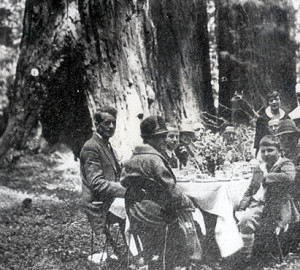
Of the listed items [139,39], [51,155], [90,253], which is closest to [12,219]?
[90,253]

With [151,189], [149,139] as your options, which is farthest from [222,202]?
[149,139]

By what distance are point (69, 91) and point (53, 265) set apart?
2.12m

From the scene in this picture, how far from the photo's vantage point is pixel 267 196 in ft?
12.7

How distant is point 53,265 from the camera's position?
3.82m

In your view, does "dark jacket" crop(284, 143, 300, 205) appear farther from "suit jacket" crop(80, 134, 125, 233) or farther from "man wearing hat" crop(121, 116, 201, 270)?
"suit jacket" crop(80, 134, 125, 233)

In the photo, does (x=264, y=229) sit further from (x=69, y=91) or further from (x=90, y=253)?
(x=69, y=91)

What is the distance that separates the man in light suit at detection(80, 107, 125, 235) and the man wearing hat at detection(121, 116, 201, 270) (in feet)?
0.62

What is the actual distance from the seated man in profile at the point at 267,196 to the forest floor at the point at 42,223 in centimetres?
28

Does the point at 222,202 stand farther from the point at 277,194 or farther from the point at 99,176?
the point at 99,176

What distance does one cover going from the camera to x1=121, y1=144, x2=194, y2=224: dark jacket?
11.3 ft

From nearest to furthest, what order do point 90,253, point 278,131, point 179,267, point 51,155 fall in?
point 179,267 → point 90,253 → point 278,131 → point 51,155

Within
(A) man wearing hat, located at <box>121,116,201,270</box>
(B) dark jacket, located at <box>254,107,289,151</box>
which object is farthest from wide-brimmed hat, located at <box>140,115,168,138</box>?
(B) dark jacket, located at <box>254,107,289,151</box>

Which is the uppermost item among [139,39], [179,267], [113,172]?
[139,39]

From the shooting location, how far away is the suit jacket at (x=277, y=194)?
12.5ft
